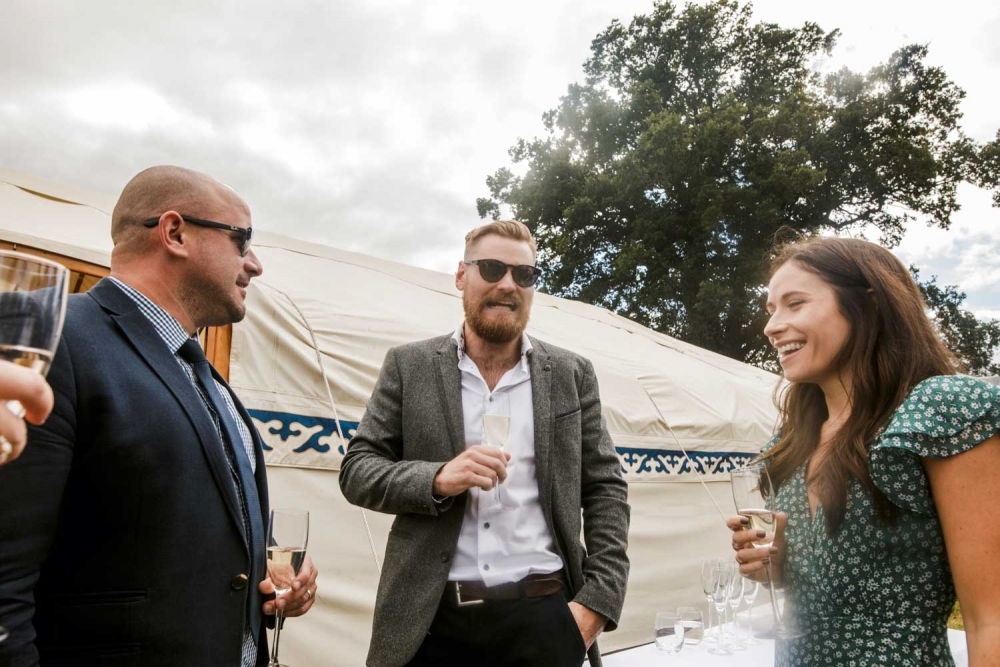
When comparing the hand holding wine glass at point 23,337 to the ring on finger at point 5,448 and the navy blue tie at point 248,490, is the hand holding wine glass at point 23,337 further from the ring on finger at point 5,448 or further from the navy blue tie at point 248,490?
the navy blue tie at point 248,490

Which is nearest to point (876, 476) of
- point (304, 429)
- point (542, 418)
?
point (542, 418)

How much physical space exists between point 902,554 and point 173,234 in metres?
1.98

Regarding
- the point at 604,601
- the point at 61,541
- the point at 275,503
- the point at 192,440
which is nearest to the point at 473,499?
the point at 604,601

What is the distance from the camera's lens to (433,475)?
2.08 m

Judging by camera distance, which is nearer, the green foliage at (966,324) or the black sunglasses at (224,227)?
the black sunglasses at (224,227)

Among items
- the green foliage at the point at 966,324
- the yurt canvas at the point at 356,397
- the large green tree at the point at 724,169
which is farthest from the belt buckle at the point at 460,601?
the green foliage at the point at 966,324

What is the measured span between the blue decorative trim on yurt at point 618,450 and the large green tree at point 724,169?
474 inches

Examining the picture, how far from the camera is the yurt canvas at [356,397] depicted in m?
4.25

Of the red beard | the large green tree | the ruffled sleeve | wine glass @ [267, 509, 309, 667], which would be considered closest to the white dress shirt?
the red beard

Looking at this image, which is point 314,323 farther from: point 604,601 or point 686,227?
point 686,227

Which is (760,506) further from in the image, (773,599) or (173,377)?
(173,377)

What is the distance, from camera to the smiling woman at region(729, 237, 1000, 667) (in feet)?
4.75

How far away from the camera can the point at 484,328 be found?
2549mm

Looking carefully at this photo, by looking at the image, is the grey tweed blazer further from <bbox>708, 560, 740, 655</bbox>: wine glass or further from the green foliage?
the green foliage
